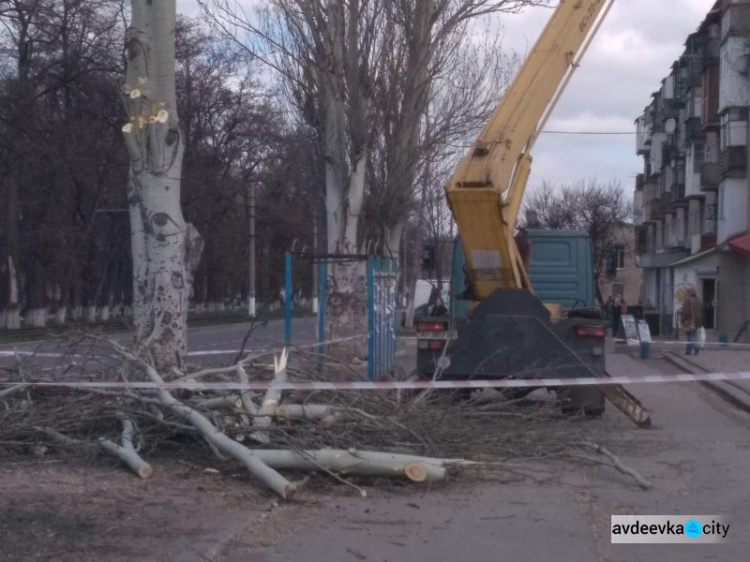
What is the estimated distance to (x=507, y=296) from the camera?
1270 centimetres

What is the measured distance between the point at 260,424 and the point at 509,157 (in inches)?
202

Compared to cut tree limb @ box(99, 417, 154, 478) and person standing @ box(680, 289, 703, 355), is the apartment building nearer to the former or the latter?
person standing @ box(680, 289, 703, 355)

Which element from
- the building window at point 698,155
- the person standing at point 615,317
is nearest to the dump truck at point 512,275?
the person standing at point 615,317

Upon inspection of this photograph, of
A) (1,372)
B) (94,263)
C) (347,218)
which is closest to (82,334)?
(1,372)

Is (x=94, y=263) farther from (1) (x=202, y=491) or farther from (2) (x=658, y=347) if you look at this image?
(1) (x=202, y=491)

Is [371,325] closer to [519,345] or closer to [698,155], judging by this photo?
[519,345]

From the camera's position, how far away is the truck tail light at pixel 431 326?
13.3 m

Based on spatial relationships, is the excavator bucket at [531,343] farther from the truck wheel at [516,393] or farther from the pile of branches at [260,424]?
the pile of branches at [260,424]

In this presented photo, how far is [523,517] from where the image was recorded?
7832 millimetres

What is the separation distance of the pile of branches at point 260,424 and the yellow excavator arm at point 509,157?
2513mm

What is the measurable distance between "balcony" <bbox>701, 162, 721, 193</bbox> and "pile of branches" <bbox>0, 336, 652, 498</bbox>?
3693 cm

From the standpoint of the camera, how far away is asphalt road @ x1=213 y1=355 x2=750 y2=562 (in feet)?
22.5

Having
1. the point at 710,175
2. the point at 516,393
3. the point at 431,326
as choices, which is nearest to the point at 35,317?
the point at 710,175

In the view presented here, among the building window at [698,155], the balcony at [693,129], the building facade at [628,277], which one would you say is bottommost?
the building facade at [628,277]
